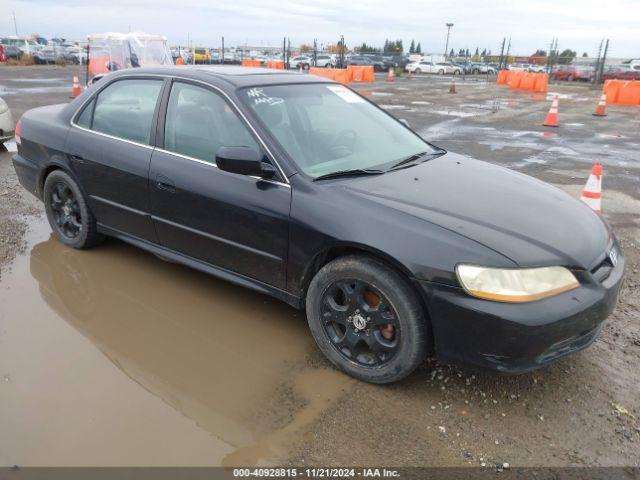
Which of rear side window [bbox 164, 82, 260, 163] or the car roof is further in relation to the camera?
the car roof

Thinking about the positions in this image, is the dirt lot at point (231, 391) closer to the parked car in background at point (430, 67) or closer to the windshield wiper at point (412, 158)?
the windshield wiper at point (412, 158)

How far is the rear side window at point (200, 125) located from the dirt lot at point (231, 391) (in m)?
1.10

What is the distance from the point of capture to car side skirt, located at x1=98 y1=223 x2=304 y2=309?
3.22m

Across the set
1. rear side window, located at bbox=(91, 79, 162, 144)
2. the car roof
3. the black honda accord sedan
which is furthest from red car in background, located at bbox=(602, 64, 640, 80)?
rear side window, located at bbox=(91, 79, 162, 144)

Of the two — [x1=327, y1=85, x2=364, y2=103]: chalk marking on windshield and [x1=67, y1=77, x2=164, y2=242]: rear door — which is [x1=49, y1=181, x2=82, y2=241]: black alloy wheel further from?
[x1=327, y1=85, x2=364, y2=103]: chalk marking on windshield

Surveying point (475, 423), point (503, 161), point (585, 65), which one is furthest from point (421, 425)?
point (585, 65)

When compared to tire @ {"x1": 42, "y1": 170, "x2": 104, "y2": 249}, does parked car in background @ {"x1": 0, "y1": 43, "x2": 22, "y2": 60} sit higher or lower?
Result: higher

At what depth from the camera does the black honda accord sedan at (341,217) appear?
8.32ft

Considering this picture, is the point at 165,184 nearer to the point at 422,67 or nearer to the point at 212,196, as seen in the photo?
the point at 212,196

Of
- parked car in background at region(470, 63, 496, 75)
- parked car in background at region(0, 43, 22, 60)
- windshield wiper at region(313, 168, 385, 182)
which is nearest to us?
windshield wiper at region(313, 168, 385, 182)

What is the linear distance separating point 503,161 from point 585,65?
3203cm

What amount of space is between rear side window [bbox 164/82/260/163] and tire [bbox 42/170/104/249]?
119 cm

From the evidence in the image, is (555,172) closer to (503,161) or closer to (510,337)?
(503,161)

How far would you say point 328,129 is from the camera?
3568 mm
